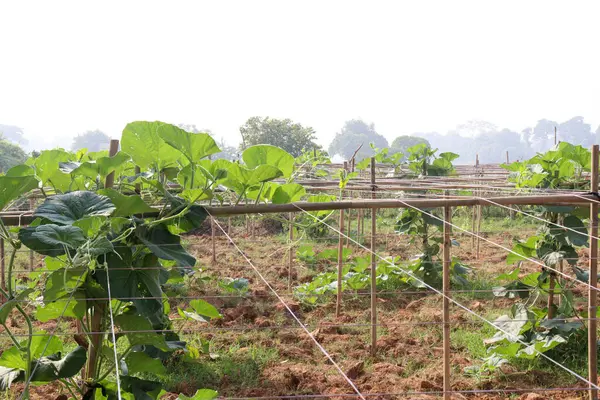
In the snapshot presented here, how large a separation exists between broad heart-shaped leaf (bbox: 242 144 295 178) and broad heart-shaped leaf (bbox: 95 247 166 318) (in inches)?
16.6

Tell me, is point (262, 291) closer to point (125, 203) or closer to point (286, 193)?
point (286, 193)

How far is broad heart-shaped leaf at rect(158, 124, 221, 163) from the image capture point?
153cm

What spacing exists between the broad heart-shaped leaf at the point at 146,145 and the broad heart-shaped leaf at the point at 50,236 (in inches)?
13.7

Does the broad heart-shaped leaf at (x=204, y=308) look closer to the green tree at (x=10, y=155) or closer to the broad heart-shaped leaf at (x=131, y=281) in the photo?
the broad heart-shaped leaf at (x=131, y=281)

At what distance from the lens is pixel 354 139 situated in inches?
3125

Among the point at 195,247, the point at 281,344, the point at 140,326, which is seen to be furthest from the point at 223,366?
the point at 195,247

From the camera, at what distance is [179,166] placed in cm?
176

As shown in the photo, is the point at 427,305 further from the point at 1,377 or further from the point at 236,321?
the point at 1,377

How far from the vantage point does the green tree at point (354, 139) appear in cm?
7856

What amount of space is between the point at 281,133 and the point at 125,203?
1152 inches

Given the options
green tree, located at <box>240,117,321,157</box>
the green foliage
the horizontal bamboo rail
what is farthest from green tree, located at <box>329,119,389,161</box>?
the horizontal bamboo rail

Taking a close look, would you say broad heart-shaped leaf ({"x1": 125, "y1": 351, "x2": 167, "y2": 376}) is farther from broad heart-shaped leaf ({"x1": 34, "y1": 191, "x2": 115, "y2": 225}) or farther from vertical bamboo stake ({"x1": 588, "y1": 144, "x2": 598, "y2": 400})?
vertical bamboo stake ({"x1": 588, "y1": 144, "x2": 598, "y2": 400})

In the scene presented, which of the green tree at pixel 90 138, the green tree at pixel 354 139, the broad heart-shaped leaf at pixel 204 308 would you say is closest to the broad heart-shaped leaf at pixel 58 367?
the broad heart-shaped leaf at pixel 204 308

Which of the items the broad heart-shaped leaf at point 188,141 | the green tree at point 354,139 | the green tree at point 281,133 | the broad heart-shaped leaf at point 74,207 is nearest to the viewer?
Answer: the broad heart-shaped leaf at point 74,207
